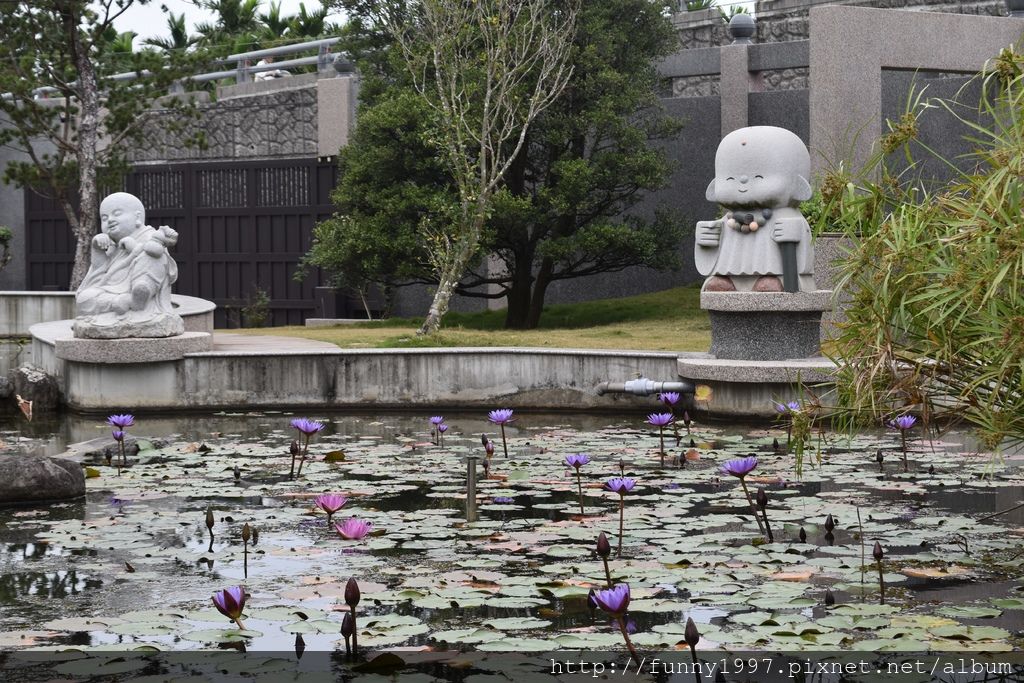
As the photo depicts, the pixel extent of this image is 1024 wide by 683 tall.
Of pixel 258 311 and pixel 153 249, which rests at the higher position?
pixel 153 249

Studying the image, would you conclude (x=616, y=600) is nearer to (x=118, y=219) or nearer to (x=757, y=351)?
(x=757, y=351)

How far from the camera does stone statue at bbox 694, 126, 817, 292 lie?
10.6 meters

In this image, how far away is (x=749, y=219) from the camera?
10.7 meters

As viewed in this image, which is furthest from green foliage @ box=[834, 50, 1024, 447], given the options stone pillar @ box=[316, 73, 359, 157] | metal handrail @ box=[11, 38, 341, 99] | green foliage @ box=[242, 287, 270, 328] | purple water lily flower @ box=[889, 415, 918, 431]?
metal handrail @ box=[11, 38, 341, 99]

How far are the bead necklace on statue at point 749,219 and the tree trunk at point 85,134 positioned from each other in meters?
10.5

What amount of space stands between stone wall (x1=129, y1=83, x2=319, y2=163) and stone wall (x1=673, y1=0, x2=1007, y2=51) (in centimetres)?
560

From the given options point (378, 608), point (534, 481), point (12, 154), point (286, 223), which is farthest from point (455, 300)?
point (378, 608)

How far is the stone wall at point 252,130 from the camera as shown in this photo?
20.1m

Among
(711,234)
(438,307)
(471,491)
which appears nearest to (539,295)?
(438,307)

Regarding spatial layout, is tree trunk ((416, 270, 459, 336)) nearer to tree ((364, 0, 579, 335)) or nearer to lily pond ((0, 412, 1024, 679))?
tree ((364, 0, 579, 335))

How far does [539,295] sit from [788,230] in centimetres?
585

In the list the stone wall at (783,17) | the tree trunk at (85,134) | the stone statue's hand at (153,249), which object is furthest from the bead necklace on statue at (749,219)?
the tree trunk at (85,134)

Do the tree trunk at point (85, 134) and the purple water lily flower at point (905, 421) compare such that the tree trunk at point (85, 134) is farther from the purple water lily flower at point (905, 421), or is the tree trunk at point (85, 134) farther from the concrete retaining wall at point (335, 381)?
the purple water lily flower at point (905, 421)

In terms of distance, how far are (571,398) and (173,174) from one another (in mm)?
12002
